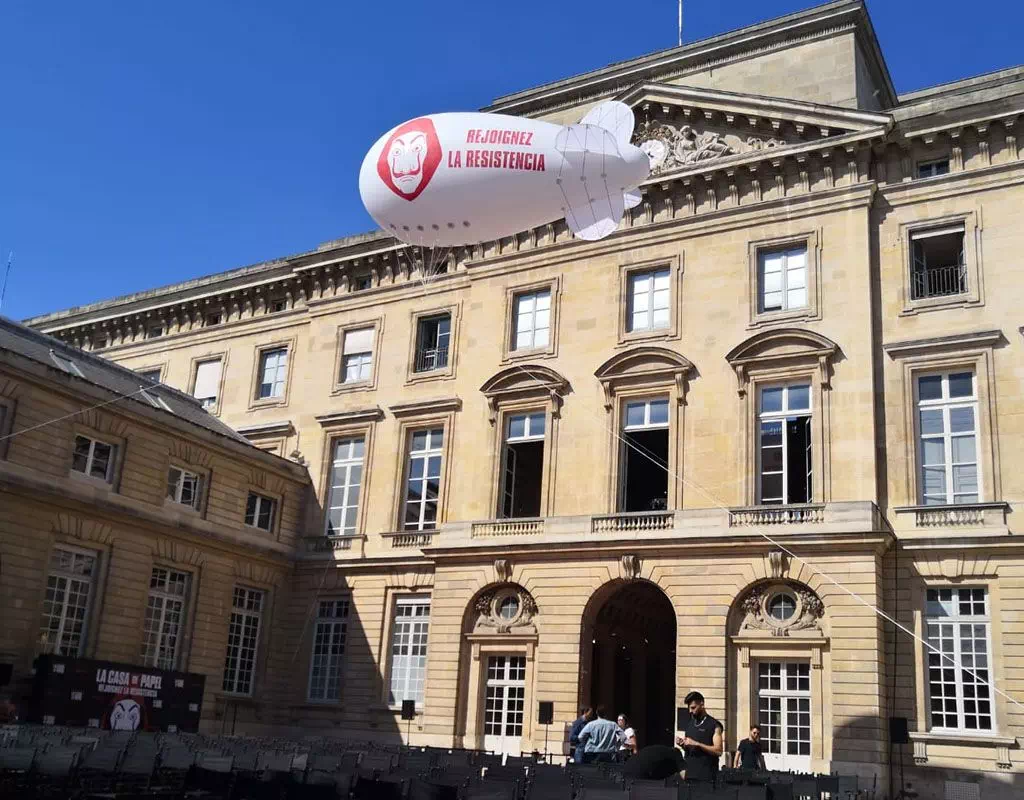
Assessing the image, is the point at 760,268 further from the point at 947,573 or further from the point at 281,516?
the point at 281,516

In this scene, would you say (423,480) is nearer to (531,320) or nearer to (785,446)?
(531,320)

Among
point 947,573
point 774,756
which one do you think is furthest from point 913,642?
point 774,756

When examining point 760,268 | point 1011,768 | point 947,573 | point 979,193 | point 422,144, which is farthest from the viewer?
point 760,268

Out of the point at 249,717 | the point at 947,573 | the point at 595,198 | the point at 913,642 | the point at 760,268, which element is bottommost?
the point at 249,717

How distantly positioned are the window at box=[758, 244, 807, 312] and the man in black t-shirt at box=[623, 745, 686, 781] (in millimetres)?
17238

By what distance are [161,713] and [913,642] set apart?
18367 mm

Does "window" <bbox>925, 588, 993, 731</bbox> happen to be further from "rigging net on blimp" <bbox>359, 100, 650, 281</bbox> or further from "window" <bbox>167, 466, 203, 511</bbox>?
"window" <bbox>167, 466, 203, 511</bbox>

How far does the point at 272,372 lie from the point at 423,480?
8315 mm

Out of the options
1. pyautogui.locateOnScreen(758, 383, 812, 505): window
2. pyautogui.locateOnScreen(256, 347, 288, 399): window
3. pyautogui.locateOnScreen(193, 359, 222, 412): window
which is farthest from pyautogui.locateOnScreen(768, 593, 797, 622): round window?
pyautogui.locateOnScreen(193, 359, 222, 412): window

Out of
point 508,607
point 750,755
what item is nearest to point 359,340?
point 508,607

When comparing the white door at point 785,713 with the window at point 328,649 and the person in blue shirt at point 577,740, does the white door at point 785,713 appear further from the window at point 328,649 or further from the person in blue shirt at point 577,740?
the window at point 328,649

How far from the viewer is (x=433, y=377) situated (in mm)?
33375

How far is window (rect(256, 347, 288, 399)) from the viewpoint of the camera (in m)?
37.4

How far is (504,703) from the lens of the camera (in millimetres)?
28750
